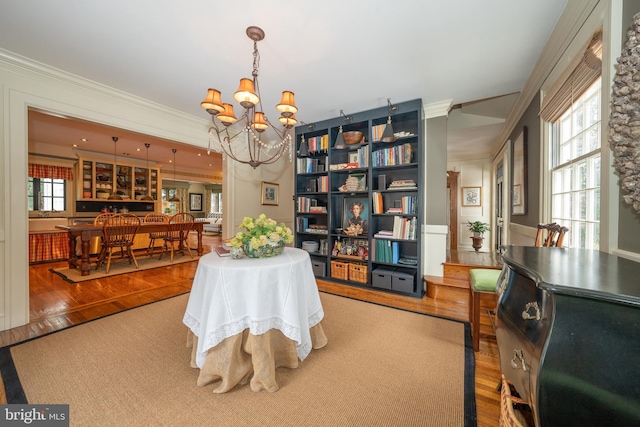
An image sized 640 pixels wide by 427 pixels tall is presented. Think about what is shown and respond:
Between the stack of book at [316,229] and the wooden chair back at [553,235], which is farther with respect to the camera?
the stack of book at [316,229]

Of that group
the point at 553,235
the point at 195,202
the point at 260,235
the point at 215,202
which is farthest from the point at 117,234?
the point at 215,202

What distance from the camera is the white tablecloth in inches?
55.9

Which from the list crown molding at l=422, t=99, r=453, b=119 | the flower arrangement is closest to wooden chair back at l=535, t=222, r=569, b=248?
the flower arrangement

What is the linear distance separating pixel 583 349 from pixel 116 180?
890 centimetres

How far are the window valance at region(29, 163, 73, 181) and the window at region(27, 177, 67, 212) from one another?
174mm

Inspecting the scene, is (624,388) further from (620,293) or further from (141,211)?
(141,211)

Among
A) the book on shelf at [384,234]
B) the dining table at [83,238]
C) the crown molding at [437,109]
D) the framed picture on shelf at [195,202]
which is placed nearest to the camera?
the crown molding at [437,109]

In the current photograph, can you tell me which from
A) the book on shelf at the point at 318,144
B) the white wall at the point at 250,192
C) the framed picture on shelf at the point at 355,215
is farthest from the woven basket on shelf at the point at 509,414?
the white wall at the point at 250,192

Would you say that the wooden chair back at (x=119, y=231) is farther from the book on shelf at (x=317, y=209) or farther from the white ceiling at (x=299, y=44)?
the book on shelf at (x=317, y=209)

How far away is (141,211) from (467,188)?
30.4 ft

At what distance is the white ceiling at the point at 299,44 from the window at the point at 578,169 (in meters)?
0.67

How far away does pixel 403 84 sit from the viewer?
2.77 m

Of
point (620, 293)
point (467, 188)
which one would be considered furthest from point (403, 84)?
point (467, 188)

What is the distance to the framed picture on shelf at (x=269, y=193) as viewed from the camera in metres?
4.70
